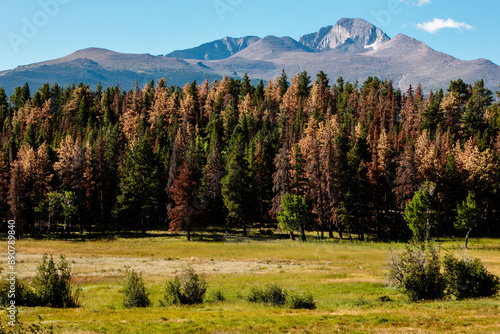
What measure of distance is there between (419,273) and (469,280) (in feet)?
14.1

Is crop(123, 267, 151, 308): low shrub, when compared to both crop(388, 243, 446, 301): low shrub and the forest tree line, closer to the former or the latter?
crop(388, 243, 446, 301): low shrub

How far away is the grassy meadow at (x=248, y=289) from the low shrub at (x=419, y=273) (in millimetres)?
1258

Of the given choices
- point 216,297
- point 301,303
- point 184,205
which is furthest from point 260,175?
point 301,303

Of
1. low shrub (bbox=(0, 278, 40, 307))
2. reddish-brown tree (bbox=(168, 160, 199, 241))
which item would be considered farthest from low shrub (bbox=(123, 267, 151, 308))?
reddish-brown tree (bbox=(168, 160, 199, 241))

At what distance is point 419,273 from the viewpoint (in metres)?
27.9

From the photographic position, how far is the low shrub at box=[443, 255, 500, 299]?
93.9ft

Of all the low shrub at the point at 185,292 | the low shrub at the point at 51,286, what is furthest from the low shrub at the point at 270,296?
the low shrub at the point at 51,286

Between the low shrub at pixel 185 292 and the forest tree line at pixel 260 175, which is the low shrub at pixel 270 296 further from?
the forest tree line at pixel 260 175

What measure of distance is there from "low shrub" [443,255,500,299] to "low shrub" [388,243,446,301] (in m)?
1.06

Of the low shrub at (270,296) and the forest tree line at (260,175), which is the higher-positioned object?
the forest tree line at (260,175)

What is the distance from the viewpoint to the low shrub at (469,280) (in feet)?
93.9

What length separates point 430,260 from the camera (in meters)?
27.6

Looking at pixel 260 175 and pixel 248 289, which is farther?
pixel 260 175

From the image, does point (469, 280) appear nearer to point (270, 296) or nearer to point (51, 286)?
point (270, 296)
